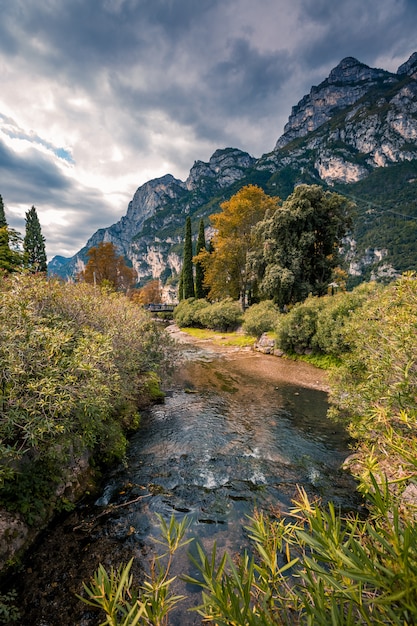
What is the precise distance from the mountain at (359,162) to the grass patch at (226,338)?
163 ft

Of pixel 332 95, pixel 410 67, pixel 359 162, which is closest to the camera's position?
pixel 359 162

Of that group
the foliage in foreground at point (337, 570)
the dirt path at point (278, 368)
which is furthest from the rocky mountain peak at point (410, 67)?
the foliage in foreground at point (337, 570)

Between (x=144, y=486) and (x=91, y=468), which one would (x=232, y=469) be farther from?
(x=91, y=468)

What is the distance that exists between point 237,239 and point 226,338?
1321 centimetres

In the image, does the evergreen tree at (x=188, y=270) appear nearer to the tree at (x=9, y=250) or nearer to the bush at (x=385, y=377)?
the tree at (x=9, y=250)

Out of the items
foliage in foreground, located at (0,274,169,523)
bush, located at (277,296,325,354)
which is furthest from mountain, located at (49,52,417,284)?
foliage in foreground, located at (0,274,169,523)

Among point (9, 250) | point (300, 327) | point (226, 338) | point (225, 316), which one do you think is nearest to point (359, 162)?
point (225, 316)

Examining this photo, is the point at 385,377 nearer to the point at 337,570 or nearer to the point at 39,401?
the point at 337,570

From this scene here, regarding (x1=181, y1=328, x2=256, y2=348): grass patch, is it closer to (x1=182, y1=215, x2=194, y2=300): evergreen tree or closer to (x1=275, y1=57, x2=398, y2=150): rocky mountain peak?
(x1=182, y1=215, x2=194, y2=300): evergreen tree

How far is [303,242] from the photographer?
24125 mm

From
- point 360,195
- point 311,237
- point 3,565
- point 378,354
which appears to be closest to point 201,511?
point 3,565

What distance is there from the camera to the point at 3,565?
4.01 meters

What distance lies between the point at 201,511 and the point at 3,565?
10.7 feet

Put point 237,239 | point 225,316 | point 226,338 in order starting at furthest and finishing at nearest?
point 237,239
point 225,316
point 226,338
